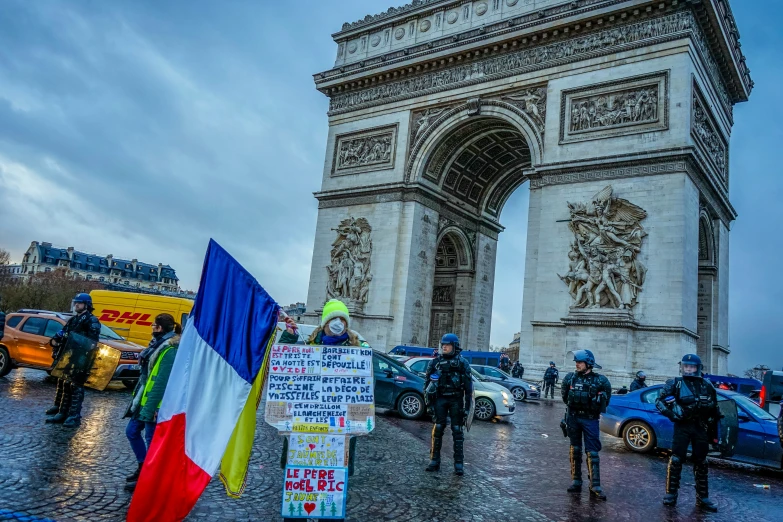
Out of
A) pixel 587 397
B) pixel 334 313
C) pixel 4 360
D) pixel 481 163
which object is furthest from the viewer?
pixel 481 163

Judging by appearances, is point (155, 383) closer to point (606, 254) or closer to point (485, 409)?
point (485, 409)

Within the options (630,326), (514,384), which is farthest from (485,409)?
(630,326)

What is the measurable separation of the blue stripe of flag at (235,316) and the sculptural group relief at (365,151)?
2237 centimetres

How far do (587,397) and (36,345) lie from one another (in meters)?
11.5

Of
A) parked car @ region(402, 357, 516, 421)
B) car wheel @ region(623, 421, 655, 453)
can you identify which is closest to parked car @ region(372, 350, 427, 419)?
parked car @ region(402, 357, 516, 421)

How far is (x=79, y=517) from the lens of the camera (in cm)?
429

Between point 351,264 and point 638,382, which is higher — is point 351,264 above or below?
above

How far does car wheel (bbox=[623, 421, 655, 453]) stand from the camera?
9.91 meters

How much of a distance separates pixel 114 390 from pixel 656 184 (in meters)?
17.1

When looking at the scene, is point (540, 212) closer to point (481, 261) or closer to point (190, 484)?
point (481, 261)

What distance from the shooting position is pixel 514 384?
18.5 meters

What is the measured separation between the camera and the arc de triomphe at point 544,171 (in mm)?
19125

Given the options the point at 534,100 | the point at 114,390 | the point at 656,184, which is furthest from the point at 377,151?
the point at 114,390

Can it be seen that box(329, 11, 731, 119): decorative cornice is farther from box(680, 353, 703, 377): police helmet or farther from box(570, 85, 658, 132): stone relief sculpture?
box(680, 353, 703, 377): police helmet
